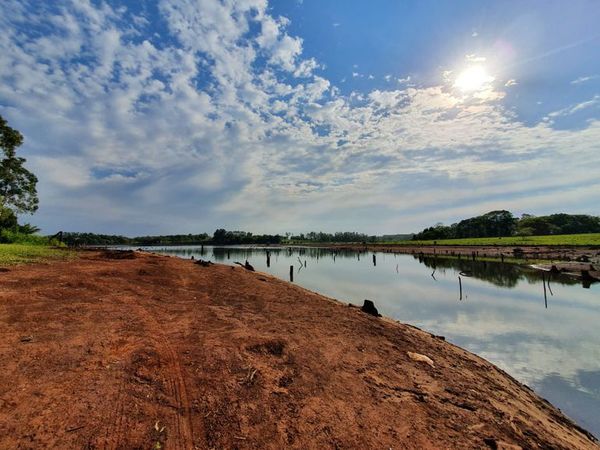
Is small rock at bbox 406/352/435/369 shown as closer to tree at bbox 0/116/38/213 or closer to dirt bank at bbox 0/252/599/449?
dirt bank at bbox 0/252/599/449

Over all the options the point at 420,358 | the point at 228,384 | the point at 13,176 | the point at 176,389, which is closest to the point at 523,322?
the point at 420,358

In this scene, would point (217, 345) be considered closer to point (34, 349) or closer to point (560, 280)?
point (34, 349)

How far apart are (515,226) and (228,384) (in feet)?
448

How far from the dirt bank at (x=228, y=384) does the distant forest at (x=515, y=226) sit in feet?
405

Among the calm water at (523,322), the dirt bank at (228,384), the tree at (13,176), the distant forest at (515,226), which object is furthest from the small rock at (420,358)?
the distant forest at (515,226)

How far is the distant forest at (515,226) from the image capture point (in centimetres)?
11006

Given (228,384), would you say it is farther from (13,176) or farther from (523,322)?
(13,176)

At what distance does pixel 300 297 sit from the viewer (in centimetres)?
1515

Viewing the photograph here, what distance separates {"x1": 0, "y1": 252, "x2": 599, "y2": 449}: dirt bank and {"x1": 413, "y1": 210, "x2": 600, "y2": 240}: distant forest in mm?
123507

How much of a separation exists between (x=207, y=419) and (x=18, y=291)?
330 inches

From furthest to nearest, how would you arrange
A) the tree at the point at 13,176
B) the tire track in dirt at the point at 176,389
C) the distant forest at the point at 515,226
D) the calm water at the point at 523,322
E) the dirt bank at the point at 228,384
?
the distant forest at the point at 515,226 → the tree at the point at 13,176 → the calm water at the point at 523,322 → the dirt bank at the point at 228,384 → the tire track in dirt at the point at 176,389

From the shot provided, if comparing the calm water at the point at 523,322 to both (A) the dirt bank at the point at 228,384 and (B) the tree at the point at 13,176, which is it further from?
(B) the tree at the point at 13,176

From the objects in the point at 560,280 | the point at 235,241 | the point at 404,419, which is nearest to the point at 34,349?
the point at 404,419

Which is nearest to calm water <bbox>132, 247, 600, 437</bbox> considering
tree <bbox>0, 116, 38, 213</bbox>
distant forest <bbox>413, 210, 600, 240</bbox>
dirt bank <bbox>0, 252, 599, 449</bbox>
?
dirt bank <bbox>0, 252, 599, 449</bbox>
